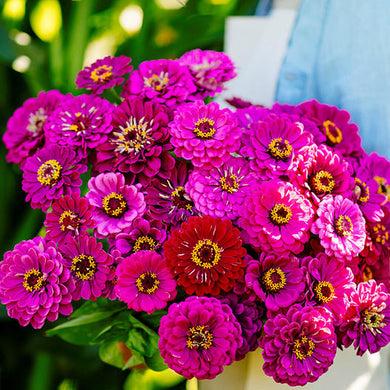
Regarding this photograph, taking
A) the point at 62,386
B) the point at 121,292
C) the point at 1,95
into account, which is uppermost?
the point at 121,292

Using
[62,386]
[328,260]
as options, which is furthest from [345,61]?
[62,386]

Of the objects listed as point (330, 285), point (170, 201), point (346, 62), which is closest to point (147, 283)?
point (170, 201)

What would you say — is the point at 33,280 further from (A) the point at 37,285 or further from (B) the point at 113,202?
(B) the point at 113,202

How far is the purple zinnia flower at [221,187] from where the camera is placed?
0.50m

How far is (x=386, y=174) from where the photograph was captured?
608 mm

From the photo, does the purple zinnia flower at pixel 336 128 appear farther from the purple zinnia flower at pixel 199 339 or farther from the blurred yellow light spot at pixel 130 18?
the blurred yellow light spot at pixel 130 18

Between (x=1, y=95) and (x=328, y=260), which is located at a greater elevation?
(x=328, y=260)

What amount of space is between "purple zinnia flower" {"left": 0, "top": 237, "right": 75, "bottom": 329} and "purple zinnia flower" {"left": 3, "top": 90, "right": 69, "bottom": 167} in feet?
0.57

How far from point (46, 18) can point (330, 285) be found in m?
1.27

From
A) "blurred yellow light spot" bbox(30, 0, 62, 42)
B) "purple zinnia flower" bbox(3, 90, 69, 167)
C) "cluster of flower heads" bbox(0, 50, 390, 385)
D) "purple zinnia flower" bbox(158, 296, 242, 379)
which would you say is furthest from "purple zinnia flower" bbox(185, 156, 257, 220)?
"blurred yellow light spot" bbox(30, 0, 62, 42)

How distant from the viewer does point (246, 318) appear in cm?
48

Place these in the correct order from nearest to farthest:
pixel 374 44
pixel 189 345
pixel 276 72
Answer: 1. pixel 189 345
2. pixel 374 44
3. pixel 276 72

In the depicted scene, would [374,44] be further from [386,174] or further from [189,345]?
[189,345]

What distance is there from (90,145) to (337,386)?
50 centimetres
